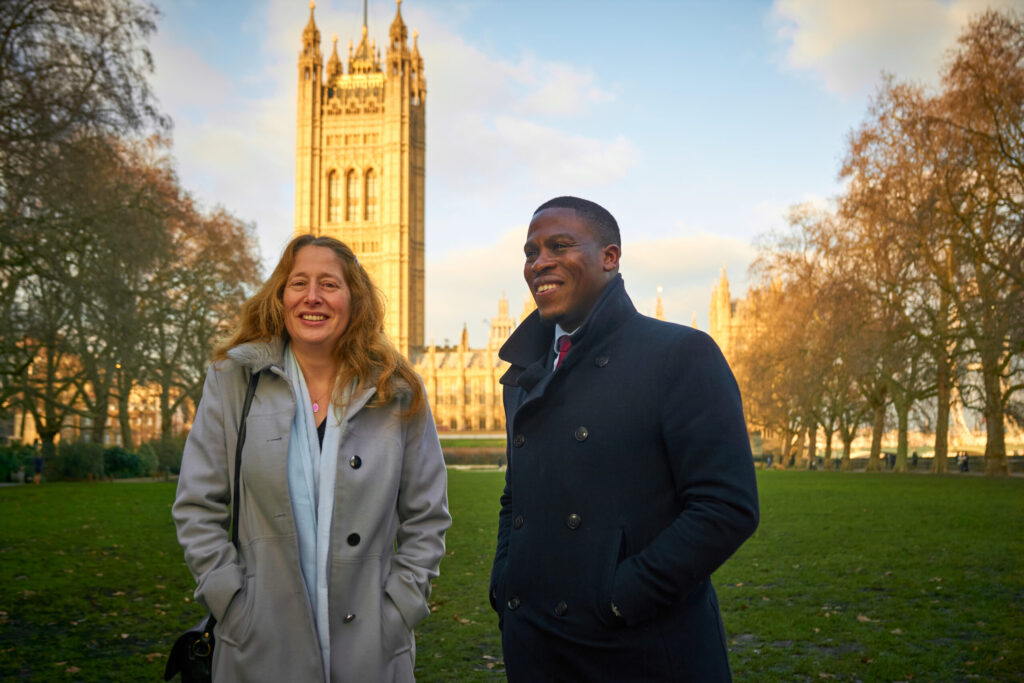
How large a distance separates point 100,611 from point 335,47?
83240 millimetres

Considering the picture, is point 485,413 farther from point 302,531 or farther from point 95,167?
point 302,531

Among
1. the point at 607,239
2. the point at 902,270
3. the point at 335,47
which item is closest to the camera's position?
the point at 607,239

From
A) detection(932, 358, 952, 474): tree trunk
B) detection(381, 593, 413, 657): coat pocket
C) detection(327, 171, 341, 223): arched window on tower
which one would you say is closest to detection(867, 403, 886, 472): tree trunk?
detection(932, 358, 952, 474): tree trunk

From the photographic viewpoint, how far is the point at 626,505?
7.38 ft

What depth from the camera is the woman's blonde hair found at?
2.79 meters

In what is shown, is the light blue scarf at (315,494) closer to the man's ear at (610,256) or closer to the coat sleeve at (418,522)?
the coat sleeve at (418,522)

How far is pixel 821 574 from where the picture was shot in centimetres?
811

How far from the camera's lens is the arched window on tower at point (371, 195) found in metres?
79.2

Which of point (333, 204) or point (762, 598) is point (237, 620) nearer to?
point (762, 598)

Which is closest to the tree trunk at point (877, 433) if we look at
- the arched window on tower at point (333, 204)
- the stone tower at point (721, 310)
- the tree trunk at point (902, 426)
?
the tree trunk at point (902, 426)

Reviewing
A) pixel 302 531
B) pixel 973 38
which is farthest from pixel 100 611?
pixel 973 38

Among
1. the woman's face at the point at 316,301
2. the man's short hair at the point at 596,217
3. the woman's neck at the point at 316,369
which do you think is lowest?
the woman's neck at the point at 316,369

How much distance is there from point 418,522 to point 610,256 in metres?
1.07

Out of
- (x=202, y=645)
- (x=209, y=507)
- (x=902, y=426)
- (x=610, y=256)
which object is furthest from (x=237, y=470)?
(x=902, y=426)
